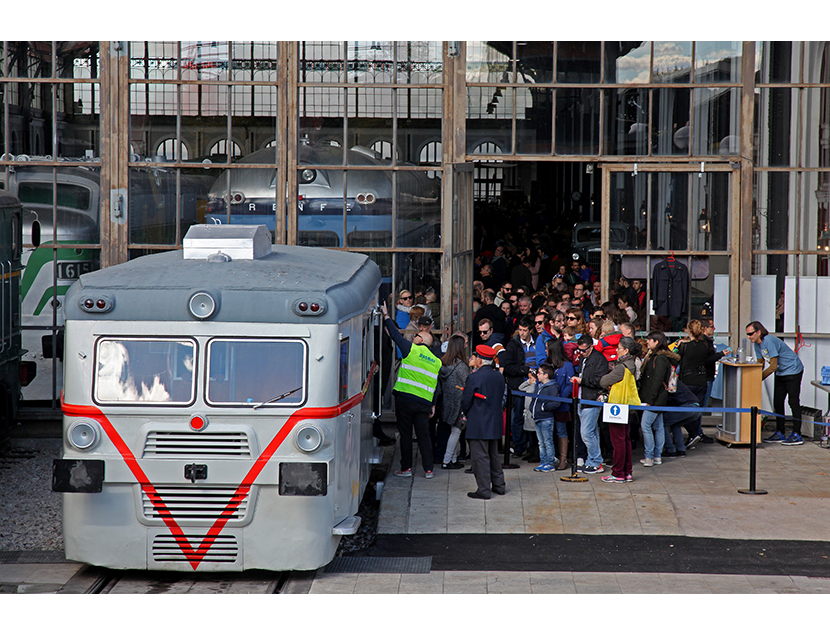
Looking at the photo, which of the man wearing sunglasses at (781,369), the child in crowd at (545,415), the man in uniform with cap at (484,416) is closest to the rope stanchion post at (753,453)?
the child in crowd at (545,415)

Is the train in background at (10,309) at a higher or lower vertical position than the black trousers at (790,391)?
higher

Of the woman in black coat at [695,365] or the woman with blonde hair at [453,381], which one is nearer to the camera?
the woman with blonde hair at [453,381]

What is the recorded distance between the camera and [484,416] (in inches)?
405

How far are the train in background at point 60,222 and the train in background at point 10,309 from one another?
51 centimetres

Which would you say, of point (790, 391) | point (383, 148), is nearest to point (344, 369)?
point (383, 148)

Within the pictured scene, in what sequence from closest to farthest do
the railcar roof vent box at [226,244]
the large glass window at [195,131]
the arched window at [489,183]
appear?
1. the railcar roof vent box at [226,244]
2. the large glass window at [195,131]
3. the arched window at [489,183]

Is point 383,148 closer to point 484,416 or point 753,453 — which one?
point 484,416

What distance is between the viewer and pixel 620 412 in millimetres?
10836

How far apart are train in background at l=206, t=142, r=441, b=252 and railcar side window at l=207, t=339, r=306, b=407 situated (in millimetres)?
6214

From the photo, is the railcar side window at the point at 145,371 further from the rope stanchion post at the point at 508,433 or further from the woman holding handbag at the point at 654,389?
the woman holding handbag at the point at 654,389

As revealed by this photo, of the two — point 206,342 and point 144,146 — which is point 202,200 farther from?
point 206,342

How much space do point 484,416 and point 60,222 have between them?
747 cm

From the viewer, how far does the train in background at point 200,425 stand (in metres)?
7.79

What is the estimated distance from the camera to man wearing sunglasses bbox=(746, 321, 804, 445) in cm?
1292
